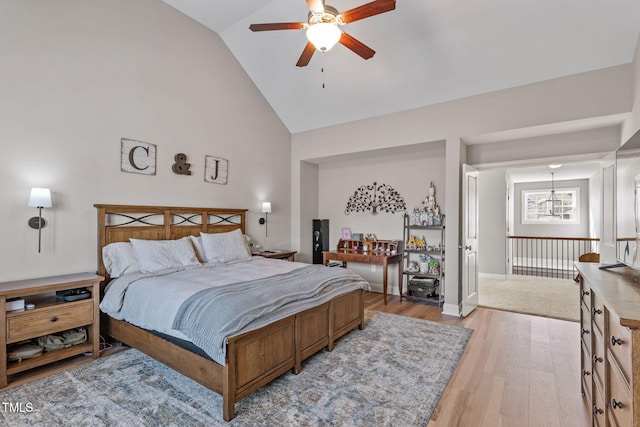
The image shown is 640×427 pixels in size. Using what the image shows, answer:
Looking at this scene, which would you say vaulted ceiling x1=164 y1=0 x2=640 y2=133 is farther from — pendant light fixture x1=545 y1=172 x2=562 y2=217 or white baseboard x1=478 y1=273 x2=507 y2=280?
pendant light fixture x1=545 y1=172 x2=562 y2=217

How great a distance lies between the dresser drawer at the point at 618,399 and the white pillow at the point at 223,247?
3.55 m

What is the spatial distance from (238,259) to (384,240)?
258 centimetres

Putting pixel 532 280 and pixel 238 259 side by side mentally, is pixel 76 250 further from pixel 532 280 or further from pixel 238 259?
pixel 532 280

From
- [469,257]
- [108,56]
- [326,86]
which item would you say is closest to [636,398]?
[469,257]

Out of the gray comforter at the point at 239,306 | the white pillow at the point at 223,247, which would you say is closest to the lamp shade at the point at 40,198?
the white pillow at the point at 223,247

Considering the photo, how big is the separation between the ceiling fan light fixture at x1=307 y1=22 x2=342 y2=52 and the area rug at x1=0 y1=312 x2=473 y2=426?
106 inches

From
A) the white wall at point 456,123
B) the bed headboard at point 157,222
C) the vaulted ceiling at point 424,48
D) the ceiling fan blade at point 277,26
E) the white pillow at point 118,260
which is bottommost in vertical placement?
the white pillow at point 118,260

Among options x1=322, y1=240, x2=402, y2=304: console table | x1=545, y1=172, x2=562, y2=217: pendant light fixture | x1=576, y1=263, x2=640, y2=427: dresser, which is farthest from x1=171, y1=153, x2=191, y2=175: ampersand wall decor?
x1=545, y1=172, x2=562, y2=217: pendant light fixture

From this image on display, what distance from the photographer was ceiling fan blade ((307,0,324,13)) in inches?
89.0

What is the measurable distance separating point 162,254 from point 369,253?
3.18 m

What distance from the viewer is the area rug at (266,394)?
2.03 meters

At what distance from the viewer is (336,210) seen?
6.02 metres

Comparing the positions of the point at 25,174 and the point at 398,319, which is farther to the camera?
the point at 398,319

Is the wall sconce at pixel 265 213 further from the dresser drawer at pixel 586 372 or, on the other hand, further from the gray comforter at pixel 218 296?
the dresser drawer at pixel 586 372
